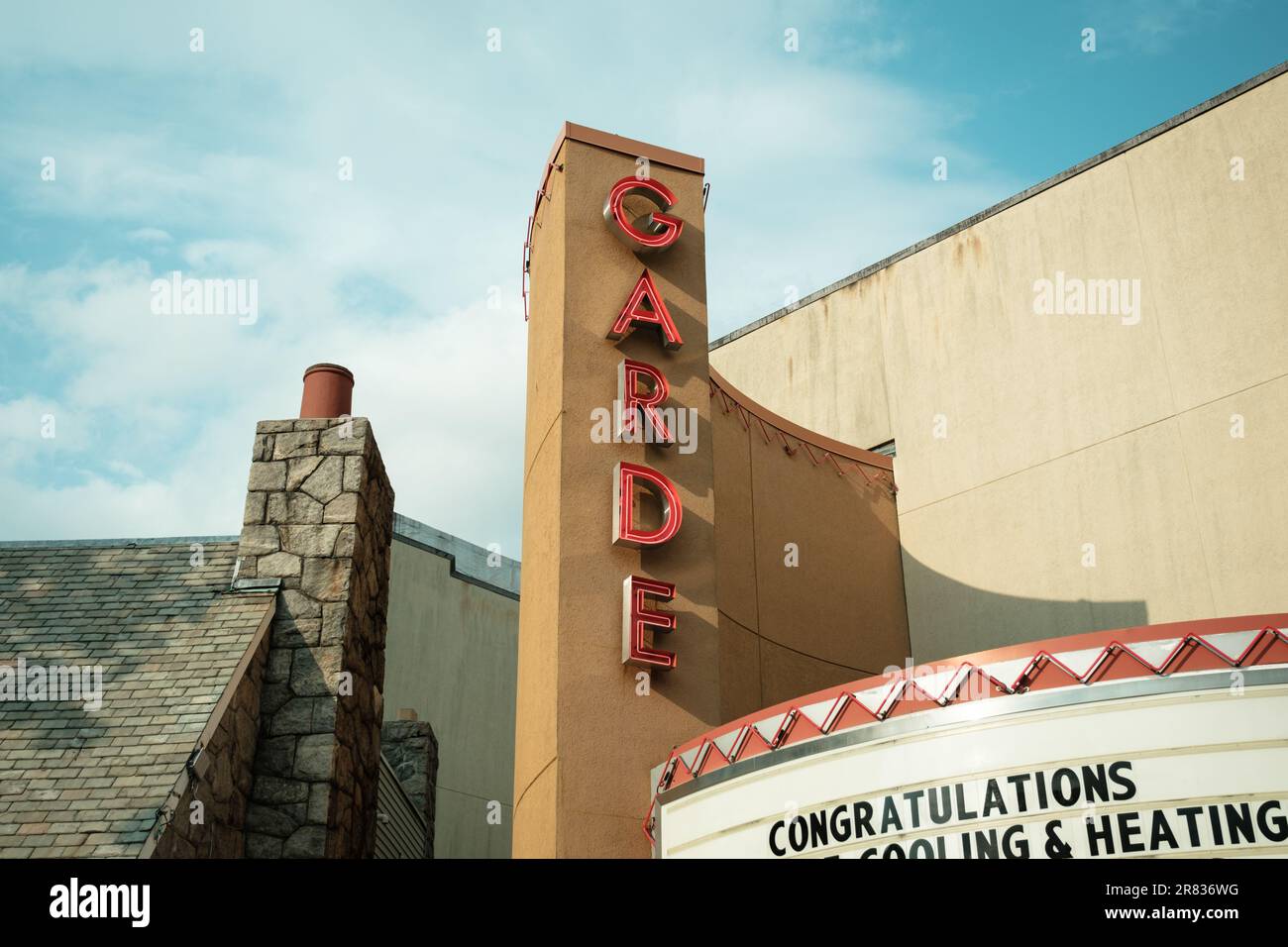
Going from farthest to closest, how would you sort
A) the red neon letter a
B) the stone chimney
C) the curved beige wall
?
the curved beige wall
the red neon letter a
the stone chimney

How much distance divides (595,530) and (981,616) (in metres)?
7.65

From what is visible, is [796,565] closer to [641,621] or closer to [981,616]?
[981,616]

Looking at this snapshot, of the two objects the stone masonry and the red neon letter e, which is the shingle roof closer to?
the stone masonry

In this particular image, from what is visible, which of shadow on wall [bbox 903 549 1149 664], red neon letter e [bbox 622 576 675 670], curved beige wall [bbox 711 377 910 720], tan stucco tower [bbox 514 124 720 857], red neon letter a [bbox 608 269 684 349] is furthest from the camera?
shadow on wall [bbox 903 549 1149 664]

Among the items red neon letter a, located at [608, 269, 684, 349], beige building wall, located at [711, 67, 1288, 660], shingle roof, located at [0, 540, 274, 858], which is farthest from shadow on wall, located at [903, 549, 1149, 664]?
shingle roof, located at [0, 540, 274, 858]

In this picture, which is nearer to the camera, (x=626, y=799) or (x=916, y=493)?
(x=626, y=799)

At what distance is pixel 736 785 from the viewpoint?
38.1 ft

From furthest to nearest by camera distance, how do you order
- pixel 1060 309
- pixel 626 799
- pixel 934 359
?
pixel 934 359, pixel 1060 309, pixel 626 799

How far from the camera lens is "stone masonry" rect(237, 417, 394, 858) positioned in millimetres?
13234

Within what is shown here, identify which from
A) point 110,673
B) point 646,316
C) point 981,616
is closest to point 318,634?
point 110,673

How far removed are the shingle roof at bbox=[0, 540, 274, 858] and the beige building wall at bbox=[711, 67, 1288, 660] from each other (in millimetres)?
10791
